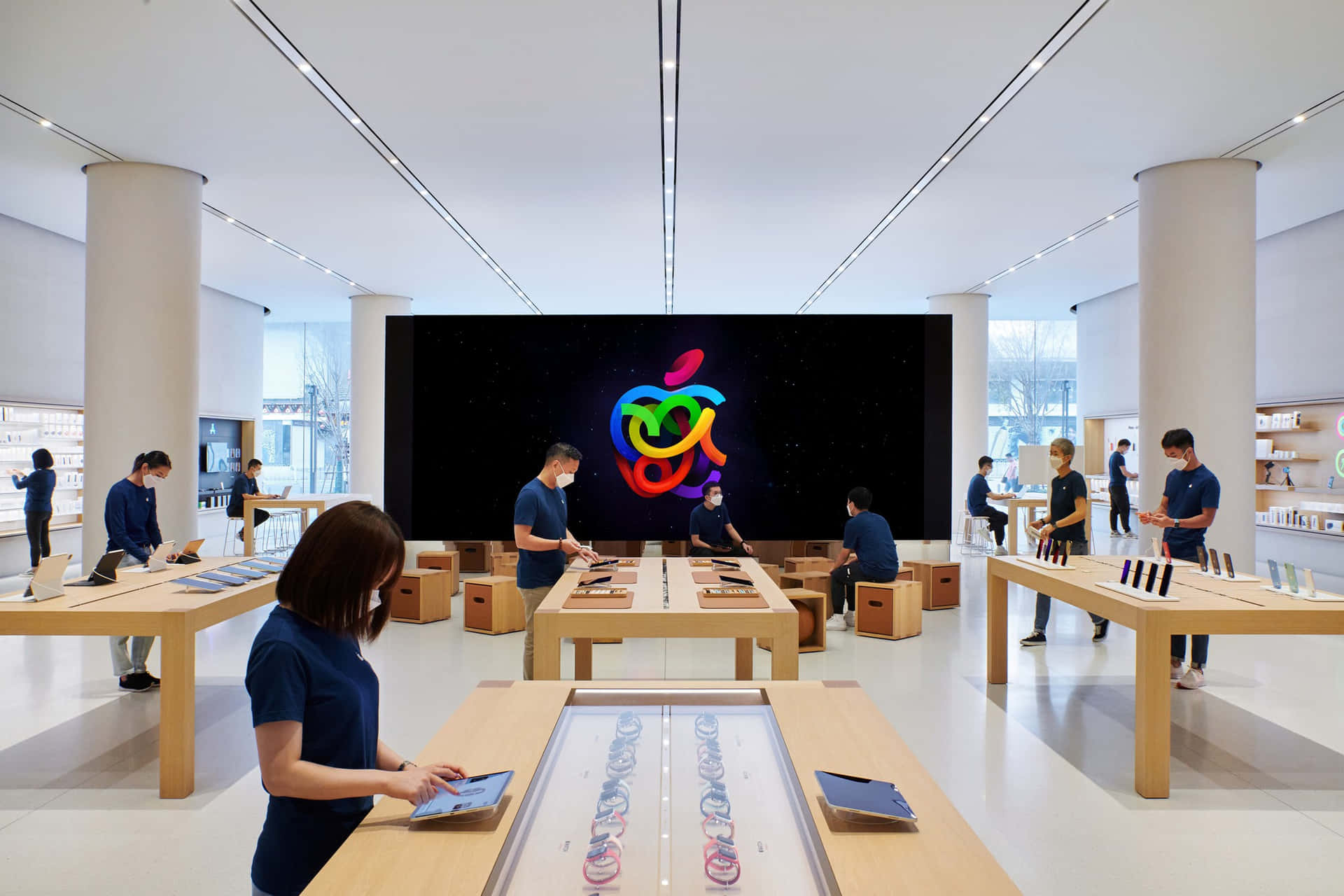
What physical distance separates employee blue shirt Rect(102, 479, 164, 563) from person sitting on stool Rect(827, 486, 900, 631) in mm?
5161

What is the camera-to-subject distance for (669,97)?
6.23 m

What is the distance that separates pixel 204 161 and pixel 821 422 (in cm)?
611

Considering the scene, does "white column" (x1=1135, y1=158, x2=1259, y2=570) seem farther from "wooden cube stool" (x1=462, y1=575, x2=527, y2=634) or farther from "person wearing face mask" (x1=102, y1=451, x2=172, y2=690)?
"person wearing face mask" (x1=102, y1=451, x2=172, y2=690)

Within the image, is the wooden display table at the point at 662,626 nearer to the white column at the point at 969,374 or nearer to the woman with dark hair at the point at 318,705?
Result: the woman with dark hair at the point at 318,705

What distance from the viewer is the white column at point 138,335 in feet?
23.9

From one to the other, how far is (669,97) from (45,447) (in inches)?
354

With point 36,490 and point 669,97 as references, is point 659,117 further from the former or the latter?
point 36,490

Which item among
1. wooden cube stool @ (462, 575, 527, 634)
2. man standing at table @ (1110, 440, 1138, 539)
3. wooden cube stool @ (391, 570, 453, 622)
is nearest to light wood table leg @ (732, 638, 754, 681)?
wooden cube stool @ (462, 575, 527, 634)

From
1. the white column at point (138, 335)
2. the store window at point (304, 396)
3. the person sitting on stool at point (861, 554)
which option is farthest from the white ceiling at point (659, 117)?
the store window at point (304, 396)

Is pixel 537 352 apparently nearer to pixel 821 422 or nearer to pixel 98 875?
pixel 821 422

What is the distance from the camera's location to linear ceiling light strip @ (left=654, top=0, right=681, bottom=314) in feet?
16.8

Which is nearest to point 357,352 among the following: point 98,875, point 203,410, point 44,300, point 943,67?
point 203,410

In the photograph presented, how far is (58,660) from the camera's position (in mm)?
5883

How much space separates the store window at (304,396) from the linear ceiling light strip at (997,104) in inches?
523
